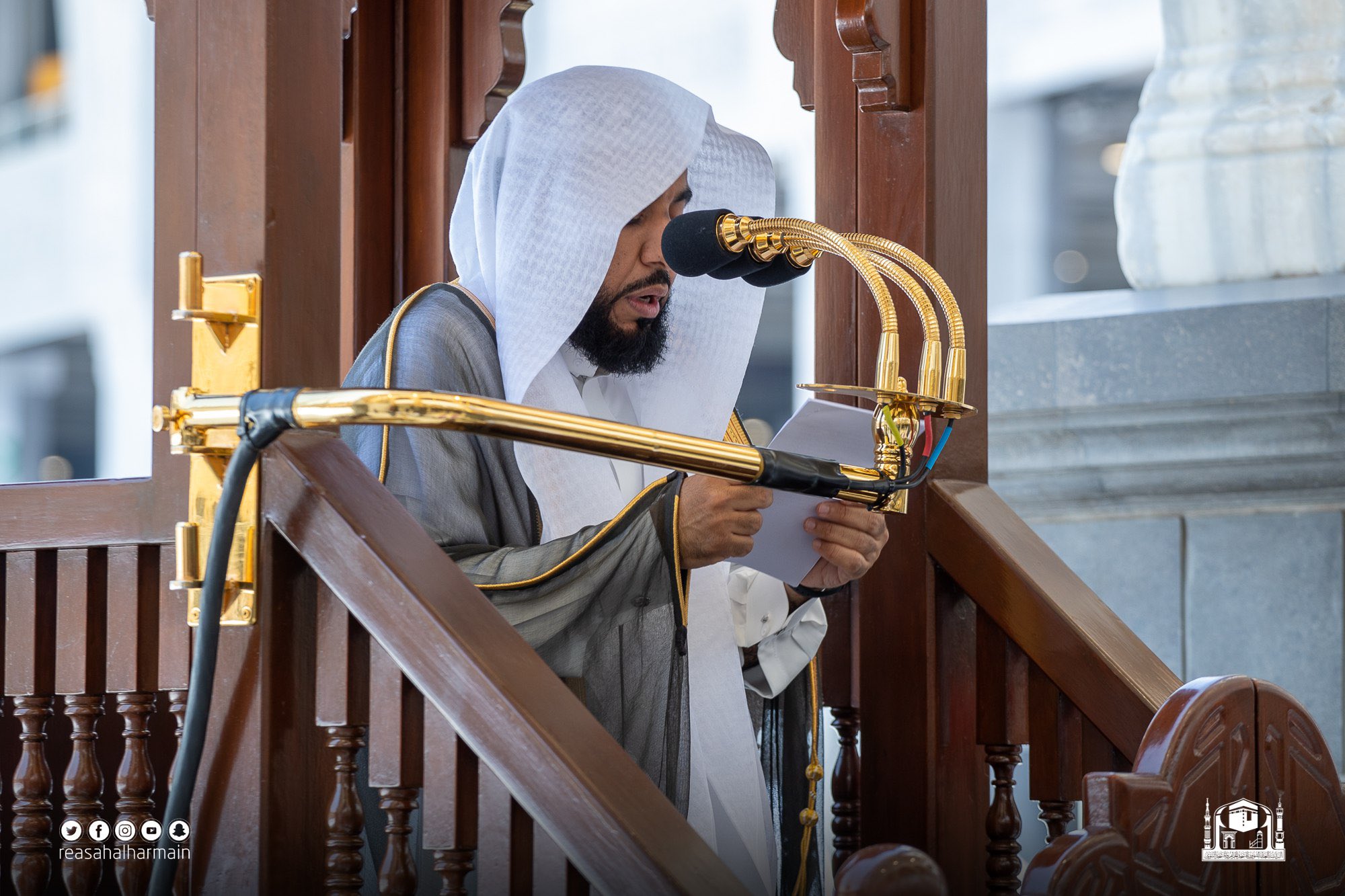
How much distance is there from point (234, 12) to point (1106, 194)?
4915mm

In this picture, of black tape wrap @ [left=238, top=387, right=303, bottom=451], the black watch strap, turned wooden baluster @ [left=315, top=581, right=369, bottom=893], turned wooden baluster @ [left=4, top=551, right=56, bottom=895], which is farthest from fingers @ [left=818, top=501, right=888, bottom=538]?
turned wooden baluster @ [left=4, top=551, right=56, bottom=895]

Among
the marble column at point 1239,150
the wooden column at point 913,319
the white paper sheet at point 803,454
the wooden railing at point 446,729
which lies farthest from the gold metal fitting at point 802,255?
the marble column at point 1239,150

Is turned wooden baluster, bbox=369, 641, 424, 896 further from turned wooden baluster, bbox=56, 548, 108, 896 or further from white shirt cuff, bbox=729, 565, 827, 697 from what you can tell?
white shirt cuff, bbox=729, 565, 827, 697

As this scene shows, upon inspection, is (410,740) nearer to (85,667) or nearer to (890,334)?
(85,667)

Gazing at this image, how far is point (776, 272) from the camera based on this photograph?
1938 mm

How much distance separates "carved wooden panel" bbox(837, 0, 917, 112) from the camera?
7.80 ft

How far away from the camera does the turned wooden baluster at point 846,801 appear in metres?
2.41

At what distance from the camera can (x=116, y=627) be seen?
170 centimetres

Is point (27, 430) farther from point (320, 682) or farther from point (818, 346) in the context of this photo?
point (320, 682)

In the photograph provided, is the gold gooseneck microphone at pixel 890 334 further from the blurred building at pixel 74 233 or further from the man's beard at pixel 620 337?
the blurred building at pixel 74 233

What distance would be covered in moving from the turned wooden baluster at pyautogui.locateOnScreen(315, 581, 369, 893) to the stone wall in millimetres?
2203

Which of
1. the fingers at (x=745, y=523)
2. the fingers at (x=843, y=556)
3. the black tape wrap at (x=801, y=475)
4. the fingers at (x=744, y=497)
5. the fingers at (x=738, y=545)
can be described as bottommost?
the fingers at (x=843, y=556)

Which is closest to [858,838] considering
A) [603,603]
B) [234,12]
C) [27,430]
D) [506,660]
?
[603,603]

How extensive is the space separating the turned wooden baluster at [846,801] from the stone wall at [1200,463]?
115 centimetres
